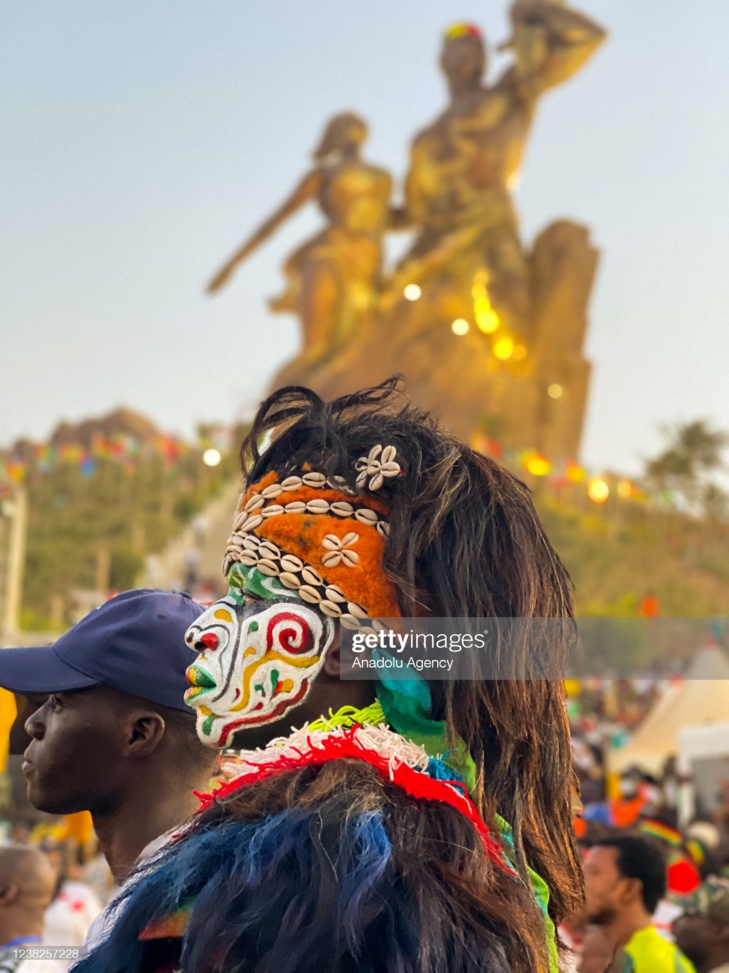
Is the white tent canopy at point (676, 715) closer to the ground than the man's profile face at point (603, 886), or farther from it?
farther from it

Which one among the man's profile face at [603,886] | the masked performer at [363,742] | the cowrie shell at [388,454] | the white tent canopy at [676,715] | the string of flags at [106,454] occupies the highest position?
the string of flags at [106,454]

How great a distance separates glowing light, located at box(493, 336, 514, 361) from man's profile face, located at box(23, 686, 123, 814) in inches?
1299

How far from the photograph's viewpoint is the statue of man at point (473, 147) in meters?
34.0

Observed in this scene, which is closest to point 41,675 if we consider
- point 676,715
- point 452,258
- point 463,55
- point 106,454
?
point 676,715

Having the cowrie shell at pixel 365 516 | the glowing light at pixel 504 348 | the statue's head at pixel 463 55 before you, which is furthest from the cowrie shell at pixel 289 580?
the statue's head at pixel 463 55

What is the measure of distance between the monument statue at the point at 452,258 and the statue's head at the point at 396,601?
3130 cm

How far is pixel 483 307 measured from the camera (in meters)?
34.4

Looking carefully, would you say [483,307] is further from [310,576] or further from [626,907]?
[310,576]

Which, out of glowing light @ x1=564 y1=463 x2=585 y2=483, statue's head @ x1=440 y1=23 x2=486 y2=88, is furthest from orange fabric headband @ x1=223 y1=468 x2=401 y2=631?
statue's head @ x1=440 y1=23 x2=486 y2=88

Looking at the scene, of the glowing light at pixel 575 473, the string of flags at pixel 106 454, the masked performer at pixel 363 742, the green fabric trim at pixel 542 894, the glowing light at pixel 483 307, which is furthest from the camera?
the string of flags at pixel 106 454

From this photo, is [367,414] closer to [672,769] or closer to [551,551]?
[551,551]

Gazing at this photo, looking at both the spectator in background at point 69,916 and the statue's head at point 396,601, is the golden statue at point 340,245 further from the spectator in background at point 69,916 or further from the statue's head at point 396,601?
the statue's head at point 396,601

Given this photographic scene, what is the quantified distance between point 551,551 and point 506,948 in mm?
537

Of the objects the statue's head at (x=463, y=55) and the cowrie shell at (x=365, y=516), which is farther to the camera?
the statue's head at (x=463, y=55)
